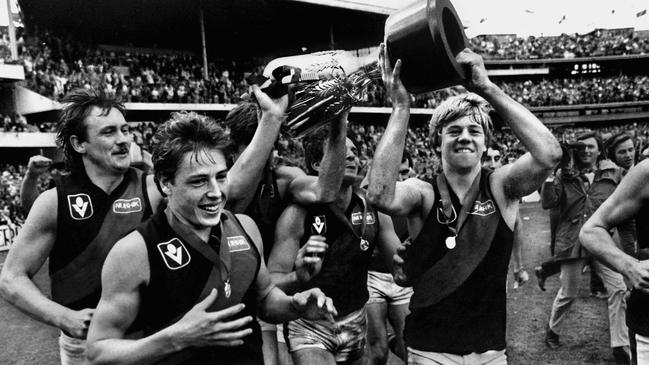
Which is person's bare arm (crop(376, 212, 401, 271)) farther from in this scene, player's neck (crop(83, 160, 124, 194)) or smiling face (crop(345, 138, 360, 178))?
player's neck (crop(83, 160, 124, 194))

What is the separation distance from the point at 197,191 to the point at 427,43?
111cm

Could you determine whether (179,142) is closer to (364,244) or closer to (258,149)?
(258,149)

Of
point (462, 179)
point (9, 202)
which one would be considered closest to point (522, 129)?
point (462, 179)

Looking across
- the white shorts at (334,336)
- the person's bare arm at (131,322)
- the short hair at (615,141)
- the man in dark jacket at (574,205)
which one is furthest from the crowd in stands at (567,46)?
the person's bare arm at (131,322)

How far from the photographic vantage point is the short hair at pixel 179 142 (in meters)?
2.45

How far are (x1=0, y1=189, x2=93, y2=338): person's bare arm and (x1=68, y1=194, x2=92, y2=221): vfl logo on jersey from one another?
0.08 m

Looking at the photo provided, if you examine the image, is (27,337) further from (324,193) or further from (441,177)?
(441,177)

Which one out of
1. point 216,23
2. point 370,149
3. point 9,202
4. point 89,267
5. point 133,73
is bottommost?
point 9,202

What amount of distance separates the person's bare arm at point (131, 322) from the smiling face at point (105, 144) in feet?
3.95

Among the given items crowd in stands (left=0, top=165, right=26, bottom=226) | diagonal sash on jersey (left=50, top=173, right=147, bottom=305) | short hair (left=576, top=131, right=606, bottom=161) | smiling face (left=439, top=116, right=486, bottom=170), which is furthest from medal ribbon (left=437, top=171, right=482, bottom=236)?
crowd in stands (left=0, top=165, right=26, bottom=226)

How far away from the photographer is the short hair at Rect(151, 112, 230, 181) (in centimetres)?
245

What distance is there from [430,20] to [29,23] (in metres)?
30.5

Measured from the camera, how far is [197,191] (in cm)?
242

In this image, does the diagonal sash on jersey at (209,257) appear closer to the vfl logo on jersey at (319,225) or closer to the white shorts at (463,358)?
the white shorts at (463,358)
